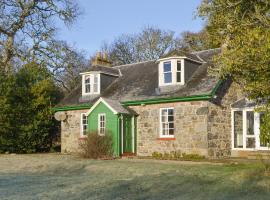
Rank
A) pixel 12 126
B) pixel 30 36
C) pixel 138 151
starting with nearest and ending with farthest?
pixel 138 151 < pixel 12 126 < pixel 30 36

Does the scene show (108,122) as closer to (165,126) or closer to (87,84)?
(165,126)

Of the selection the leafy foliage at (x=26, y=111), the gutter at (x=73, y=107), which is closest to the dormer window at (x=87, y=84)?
the gutter at (x=73, y=107)

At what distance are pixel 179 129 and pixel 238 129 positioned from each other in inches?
135

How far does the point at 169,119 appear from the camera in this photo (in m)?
22.0

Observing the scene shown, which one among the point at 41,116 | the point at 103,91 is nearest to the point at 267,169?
the point at 103,91

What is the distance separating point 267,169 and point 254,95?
2.52 metres

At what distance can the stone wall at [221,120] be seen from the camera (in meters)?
20.6

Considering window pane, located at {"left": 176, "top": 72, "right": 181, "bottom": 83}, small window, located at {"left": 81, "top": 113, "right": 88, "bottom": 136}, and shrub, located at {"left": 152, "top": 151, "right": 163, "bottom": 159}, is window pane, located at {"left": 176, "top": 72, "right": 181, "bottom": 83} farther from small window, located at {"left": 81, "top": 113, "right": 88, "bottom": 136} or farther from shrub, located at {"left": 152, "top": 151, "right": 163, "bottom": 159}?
small window, located at {"left": 81, "top": 113, "right": 88, "bottom": 136}

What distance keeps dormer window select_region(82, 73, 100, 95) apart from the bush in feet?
18.6

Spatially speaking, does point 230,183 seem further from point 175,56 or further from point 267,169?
point 175,56

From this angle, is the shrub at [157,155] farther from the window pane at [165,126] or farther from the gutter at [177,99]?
the gutter at [177,99]

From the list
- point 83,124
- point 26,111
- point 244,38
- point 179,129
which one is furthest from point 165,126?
point 244,38

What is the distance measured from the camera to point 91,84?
1062 inches

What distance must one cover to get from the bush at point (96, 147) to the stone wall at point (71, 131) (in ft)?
15.2
